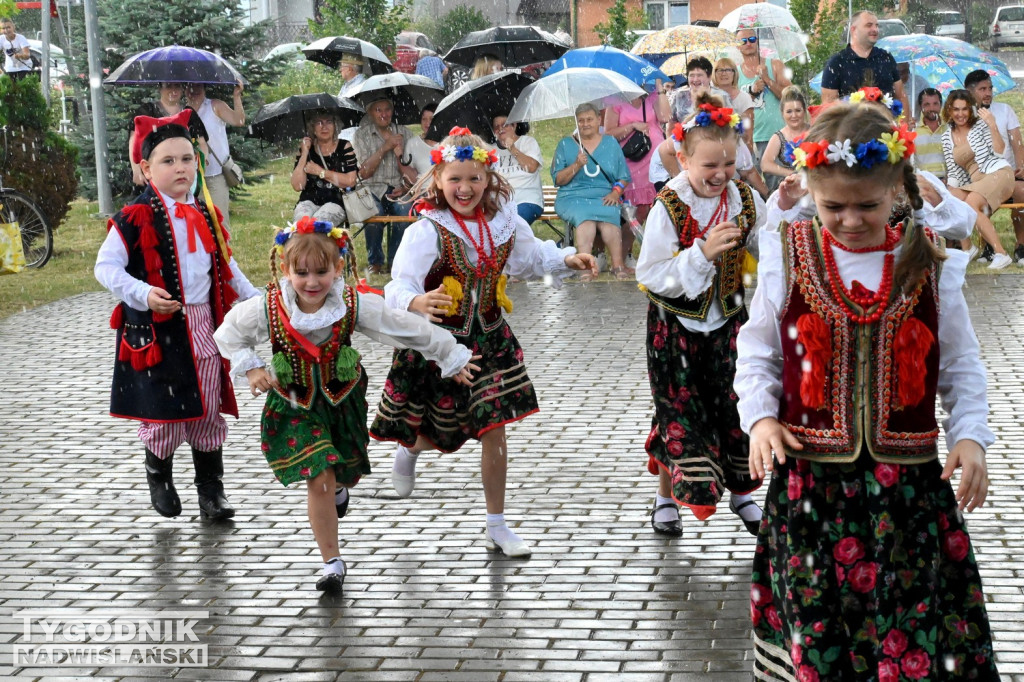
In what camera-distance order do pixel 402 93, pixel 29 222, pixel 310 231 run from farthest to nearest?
pixel 29 222
pixel 402 93
pixel 310 231

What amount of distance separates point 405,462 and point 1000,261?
8.70 m

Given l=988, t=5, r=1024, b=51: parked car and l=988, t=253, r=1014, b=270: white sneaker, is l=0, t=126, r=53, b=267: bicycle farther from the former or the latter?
l=988, t=5, r=1024, b=51: parked car

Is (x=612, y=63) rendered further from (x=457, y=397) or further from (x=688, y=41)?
(x=457, y=397)

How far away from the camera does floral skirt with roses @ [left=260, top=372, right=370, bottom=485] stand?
17.5 ft

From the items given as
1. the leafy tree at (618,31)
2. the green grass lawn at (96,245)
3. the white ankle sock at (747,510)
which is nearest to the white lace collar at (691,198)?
the white ankle sock at (747,510)

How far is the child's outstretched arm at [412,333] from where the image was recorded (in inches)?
214

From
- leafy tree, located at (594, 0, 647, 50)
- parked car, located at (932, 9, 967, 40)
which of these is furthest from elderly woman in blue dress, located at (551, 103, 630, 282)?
parked car, located at (932, 9, 967, 40)

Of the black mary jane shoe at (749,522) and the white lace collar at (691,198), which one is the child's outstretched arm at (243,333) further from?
the black mary jane shoe at (749,522)

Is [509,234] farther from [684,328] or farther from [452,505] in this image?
[452,505]

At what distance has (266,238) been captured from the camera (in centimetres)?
1698

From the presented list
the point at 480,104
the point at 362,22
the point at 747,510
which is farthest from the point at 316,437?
the point at 362,22

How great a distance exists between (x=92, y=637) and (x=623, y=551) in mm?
2175

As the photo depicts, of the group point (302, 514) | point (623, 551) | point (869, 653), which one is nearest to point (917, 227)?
point (869, 653)

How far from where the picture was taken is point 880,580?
3402 millimetres
